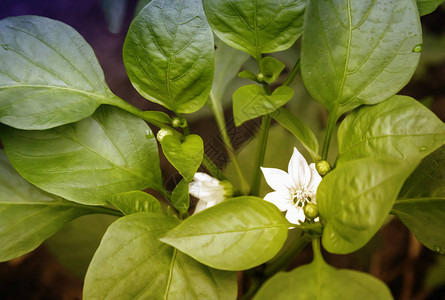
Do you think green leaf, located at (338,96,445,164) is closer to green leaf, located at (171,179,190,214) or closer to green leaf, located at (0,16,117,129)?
green leaf, located at (171,179,190,214)

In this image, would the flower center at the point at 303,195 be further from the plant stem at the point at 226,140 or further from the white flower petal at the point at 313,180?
the plant stem at the point at 226,140

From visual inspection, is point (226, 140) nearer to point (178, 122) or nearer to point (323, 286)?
point (178, 122)

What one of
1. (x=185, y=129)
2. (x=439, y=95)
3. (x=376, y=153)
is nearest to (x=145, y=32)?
(x=185, y=129)

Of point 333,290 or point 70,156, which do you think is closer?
point 333,290

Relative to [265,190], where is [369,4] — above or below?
above

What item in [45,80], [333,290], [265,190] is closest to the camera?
[333,290]

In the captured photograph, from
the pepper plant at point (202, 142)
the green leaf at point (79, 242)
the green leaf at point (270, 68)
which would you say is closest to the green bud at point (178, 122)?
the pepper plant at point (202, 142)

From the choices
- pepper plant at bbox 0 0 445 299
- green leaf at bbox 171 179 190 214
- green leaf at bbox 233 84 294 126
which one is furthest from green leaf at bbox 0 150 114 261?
green leaf at bbox 233 84 294 126

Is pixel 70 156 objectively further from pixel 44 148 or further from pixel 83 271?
pixel 83 271
